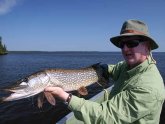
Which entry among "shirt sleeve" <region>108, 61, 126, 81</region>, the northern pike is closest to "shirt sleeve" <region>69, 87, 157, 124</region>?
the northern pike

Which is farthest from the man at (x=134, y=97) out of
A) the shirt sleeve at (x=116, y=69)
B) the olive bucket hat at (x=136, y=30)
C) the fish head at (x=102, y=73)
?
the fish head at (x=102, y=73)

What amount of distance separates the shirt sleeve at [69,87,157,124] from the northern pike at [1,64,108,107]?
966 mm

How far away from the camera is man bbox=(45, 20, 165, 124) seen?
2.68 metres

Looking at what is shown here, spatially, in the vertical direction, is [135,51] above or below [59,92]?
above

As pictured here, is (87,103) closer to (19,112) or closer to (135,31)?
(135,31)

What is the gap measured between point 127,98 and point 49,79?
1.42m

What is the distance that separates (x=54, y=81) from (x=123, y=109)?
1420 mm

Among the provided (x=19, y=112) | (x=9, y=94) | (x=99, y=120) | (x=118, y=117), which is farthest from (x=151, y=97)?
(x=19, y=112)

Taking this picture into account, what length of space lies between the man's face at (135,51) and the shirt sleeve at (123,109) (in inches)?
21.3

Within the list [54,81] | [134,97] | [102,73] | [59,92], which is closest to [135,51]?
A: [134,97]

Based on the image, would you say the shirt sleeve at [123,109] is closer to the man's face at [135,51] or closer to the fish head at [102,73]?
the man's face at [135,51]

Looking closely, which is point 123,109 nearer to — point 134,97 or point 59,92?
point 134,97

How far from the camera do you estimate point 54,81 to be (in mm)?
3795

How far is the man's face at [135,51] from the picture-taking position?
312 centimetres
